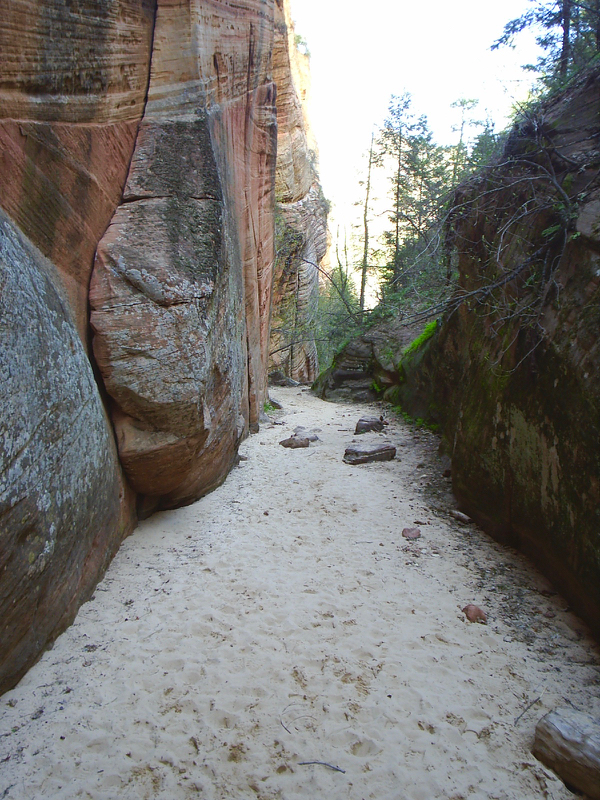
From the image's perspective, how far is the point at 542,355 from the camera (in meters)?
4.27

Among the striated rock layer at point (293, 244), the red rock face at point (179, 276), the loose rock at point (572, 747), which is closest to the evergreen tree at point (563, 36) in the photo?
the red rock face at point (179, 276)

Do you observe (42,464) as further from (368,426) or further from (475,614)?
(368,426)

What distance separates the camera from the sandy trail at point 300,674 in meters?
2.47

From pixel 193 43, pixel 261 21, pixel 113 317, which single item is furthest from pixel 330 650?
pixel 261 21

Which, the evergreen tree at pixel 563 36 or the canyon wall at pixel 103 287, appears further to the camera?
the evergreen tree at pixel 563 36

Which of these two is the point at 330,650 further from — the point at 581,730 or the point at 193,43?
the point at 193,43

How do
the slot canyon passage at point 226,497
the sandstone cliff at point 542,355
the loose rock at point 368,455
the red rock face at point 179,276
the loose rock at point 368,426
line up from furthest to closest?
the loose rock at point 368,426, the loose rock at point 368,455, the red rock face at point 179,276, the sandstone cliff at point 542,355, the slot canyon passage at point 226,497

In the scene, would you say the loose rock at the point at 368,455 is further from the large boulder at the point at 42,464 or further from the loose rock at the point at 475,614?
the large boulder at the point at 42,464

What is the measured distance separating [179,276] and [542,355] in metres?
3.68

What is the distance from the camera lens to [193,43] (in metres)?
5.90

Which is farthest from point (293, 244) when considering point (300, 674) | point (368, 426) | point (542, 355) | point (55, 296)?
point (300, 674)

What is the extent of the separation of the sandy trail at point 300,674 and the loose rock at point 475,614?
0.07 metres

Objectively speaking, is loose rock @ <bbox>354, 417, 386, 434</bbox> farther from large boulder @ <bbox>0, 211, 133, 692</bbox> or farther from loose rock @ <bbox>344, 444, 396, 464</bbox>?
large boulder @ <bbox>0, 211, 133, 692</bbox>

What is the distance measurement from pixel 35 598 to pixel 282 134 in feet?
60.2
